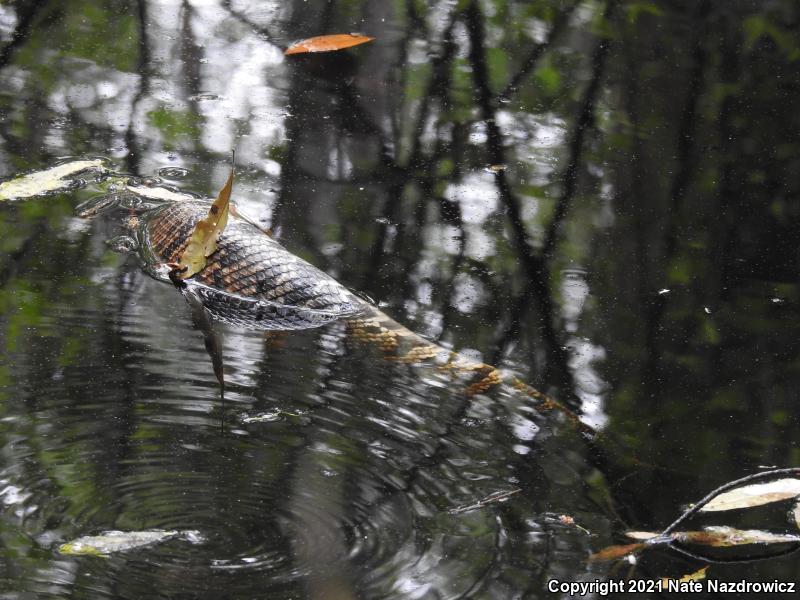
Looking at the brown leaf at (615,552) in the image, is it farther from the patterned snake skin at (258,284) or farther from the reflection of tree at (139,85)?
the reflection of tree at (139,85)

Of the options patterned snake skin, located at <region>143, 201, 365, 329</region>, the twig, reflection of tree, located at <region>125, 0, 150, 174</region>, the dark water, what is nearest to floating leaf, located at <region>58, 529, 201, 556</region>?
the dark water

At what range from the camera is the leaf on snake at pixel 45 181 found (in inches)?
167

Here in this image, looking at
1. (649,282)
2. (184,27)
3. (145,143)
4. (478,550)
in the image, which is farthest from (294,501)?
(184,27)

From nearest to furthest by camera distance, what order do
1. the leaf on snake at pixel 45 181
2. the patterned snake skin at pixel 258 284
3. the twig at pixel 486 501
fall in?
1. the twig at pixel 486 501
2. the patterned snake skin at pixel 258 284
3. the leaf on snake at pixel 45 181

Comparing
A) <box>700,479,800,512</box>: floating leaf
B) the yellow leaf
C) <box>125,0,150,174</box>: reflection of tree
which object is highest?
<box>125,0,150,174</box>: reflection of tree

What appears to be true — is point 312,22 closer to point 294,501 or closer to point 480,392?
point 480,392

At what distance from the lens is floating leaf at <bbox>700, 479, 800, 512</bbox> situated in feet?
9.20

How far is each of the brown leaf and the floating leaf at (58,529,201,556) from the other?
0.94 metres

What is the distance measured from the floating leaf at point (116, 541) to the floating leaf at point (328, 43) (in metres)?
3.84

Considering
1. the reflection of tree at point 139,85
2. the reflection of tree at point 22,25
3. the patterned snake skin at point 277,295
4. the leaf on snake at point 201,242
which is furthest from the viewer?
the reflection of tree at point 22,25

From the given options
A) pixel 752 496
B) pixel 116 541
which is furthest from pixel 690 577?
pixel 116 541

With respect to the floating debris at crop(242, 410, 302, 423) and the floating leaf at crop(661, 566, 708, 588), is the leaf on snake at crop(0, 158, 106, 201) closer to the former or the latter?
the floating debris at crop(242, 410, 302, 423)

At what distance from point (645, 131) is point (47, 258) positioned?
2.98 metres

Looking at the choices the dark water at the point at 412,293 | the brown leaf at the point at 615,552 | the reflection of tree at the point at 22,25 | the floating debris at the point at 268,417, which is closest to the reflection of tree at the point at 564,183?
the dark water at the point at 412,293
